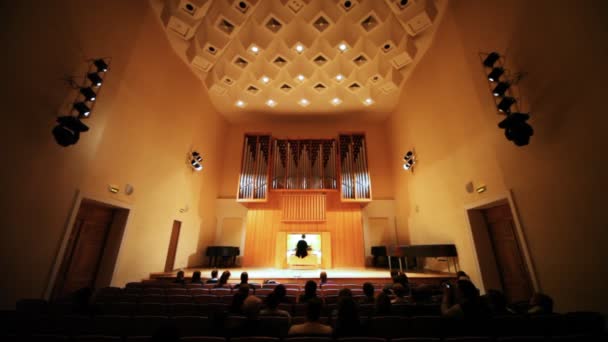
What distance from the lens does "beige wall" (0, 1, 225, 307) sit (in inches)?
116

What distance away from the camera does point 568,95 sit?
2910 mm

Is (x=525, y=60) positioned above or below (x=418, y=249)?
above

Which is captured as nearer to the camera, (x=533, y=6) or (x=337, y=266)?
(x=533, y=6)

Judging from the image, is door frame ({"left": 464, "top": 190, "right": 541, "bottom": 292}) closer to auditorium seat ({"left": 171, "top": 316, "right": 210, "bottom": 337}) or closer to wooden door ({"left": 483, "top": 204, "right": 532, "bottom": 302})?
wooden door ({"left": 483, "top": 204, "right": 532, "bottom": 302})

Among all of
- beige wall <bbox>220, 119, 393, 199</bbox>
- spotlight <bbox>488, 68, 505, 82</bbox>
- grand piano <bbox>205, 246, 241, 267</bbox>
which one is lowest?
grand piano <bbox>205, 246, 241, 267</bbox>

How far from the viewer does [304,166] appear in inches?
350

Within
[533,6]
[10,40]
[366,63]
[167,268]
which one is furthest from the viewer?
[366,63]

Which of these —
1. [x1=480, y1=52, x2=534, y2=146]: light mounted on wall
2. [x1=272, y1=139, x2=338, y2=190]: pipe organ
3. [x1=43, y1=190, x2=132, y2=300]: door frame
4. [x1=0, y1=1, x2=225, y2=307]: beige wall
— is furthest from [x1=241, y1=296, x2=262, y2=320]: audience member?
[x1=272, y1=139, x2=338, y2=190]: pipe organ

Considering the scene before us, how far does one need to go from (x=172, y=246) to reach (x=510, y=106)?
807 centimetres

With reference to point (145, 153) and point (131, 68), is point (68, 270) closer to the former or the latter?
point (145, 153)

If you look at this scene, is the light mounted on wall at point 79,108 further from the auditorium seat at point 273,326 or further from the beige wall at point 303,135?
the beige wall at point 303,135

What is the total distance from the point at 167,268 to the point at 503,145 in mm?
7962

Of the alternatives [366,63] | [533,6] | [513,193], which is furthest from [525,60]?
[366,63]

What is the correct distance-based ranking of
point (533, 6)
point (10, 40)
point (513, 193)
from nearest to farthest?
1. point (10, 40)
2. point (533, 6)
3. point (513, 193)
